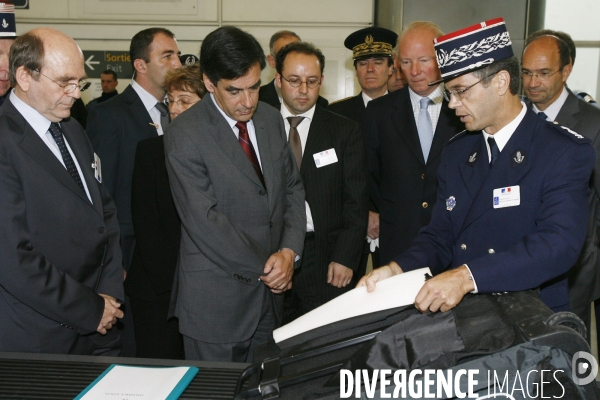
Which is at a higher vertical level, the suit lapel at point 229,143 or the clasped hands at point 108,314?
the suit lapel at point 229,143

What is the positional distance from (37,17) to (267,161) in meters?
4.64

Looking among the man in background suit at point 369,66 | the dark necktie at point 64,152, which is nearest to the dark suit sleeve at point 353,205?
the man in background suit at point 369,66

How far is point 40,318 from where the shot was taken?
73.5 inches

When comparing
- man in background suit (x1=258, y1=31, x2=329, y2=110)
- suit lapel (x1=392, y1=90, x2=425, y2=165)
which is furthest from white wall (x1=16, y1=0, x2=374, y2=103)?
suit lapel (x1=392, y1=90, x2=425, y2=165)

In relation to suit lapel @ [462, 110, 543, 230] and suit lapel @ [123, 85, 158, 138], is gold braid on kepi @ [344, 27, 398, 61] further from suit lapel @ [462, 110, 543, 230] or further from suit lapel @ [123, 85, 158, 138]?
suit lapel @ [462, 110, 543, 230]

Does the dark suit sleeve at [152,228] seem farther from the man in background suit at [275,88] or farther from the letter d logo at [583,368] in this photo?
the letter d logo at [583,368]

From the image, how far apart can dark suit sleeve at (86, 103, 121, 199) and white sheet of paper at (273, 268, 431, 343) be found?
1791 mm

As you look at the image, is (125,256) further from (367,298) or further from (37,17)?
(37,17)

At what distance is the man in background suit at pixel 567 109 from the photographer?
105 inches

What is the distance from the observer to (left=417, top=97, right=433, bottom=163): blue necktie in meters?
2.82

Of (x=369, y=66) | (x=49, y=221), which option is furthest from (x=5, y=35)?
(x=369, y=66)

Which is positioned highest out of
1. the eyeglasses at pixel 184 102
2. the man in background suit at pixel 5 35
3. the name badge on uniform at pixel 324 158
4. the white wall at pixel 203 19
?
the white wall at pixel 203 19

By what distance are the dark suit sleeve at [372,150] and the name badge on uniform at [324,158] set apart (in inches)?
10.2

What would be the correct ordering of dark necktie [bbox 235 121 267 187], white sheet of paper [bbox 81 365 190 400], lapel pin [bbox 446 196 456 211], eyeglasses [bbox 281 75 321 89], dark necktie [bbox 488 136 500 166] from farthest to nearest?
eyeglasses [bbox 281 75 321 89], dark necktie [bbox 235 121 267 187], lapel pin [bbox 446 196 456 211], dark necktie [bbox 488 136 500 166], white sheet of paper [bbox 81 365 190 400]
